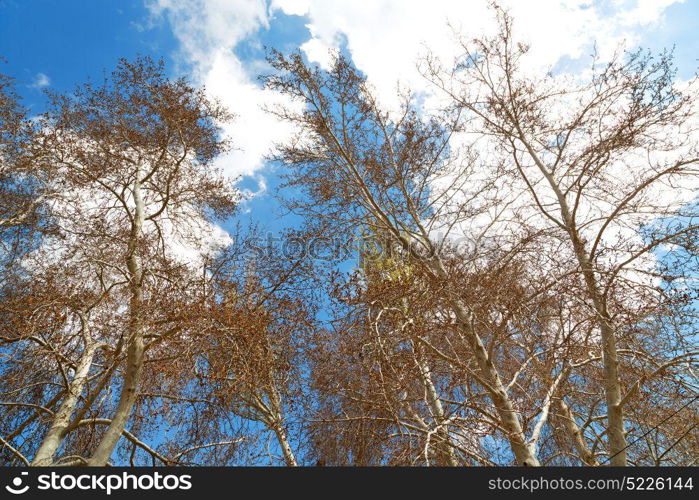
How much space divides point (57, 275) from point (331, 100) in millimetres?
5781

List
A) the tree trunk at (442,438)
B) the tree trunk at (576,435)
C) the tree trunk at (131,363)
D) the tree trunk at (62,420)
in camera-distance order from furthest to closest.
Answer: the tree trunk at (576,435), the tree trunk at (131,363), the tree trunk at (62,420), the tree trunk at (442,438)

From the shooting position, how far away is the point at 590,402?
7590mm

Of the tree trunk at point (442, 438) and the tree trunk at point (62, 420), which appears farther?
the tree trunk at point (62, 420)

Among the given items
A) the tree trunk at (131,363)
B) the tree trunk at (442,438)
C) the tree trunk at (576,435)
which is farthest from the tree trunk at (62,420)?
the tree trunk at (576,435)

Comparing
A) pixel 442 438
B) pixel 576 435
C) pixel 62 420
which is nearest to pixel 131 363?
pixel 62 420

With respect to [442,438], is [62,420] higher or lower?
higher

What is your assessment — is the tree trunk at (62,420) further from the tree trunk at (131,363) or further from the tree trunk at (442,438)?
the tree trunk at (442,438)

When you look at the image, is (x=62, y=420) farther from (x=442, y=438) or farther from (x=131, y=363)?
(x=442, y=438)

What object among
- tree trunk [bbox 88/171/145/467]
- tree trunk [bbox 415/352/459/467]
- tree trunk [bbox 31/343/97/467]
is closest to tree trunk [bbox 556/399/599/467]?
tree trunk [bbox 415/352/459/467]

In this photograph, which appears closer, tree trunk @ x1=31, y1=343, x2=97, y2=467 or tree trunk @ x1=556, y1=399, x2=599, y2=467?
tree trunk @ x1=31, y1=343, x2=97, y2=467

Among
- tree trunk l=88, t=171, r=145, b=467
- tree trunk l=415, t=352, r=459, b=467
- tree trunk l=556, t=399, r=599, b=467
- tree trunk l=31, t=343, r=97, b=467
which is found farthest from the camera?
tree trunk l=556, t=399, r=599, b=467

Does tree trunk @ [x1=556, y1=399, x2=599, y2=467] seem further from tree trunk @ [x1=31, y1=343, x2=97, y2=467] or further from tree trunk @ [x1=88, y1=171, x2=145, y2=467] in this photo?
tree trunk @ [x1=31, y1=343, x2=97, y2=467]
